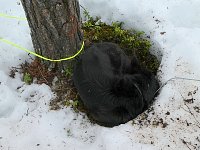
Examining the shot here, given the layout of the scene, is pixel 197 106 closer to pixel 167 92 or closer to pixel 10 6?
pixel 167 92

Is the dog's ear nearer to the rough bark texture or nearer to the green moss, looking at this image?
the green moss

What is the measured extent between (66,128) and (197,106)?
110cm

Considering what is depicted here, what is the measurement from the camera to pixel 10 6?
12.3ft

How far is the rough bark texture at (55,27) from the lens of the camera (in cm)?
273

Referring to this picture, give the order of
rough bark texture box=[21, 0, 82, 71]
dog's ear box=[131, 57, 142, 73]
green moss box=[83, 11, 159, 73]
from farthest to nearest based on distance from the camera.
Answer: green moss box=[83, 11, 159, 73] < dog's ear box=[131, 57, 142, 73] < rough bark texture box=[21, 0, 82, 71]

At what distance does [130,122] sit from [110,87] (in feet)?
1.10

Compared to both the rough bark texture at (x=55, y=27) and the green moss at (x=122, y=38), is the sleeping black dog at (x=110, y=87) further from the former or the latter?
the green moss at (x=122, y=38)

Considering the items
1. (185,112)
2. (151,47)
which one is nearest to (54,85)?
(151,47)

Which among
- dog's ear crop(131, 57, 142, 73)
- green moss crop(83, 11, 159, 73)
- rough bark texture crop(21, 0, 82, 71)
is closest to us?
rough bark texture crop(21, 0, 82, 71)

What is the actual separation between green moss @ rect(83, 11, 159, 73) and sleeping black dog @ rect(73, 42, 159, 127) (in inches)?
15.6

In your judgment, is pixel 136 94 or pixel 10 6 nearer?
pixel 136 94

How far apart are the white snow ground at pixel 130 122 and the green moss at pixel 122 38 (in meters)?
0.08

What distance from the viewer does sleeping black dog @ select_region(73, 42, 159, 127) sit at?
9.25 feet

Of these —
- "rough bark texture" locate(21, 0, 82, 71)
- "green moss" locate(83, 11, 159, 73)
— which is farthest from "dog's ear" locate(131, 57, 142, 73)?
"rough bark texture" locate(21, 0, 82, 71)
